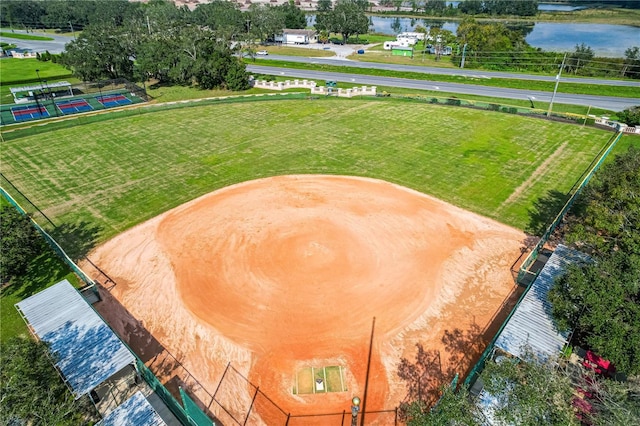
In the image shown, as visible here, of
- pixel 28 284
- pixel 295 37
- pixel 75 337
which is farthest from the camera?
pixel 295 37

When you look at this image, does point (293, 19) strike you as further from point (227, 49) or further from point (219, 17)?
point (227, 49)

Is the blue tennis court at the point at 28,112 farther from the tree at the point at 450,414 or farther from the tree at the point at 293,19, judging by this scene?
the tree at the point at 293,19

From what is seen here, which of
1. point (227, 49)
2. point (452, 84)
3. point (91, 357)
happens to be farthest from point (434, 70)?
point (91, 357)

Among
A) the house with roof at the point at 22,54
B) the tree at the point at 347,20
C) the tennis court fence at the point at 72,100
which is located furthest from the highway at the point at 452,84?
the house with roof at the point at 22,54

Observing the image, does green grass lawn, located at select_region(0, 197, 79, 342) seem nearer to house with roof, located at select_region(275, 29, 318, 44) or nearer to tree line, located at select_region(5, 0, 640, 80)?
tree line, located at select_region(5, 0, 640, 80)

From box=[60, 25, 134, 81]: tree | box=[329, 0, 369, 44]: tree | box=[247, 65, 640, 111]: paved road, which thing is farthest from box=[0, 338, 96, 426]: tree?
box=[329, 0, 369, 44]: tree

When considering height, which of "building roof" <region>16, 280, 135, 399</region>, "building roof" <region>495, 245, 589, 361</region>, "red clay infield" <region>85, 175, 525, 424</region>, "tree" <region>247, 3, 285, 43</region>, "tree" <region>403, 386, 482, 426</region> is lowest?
"red clay infield" <region>85, 175, 525, 424</region>
